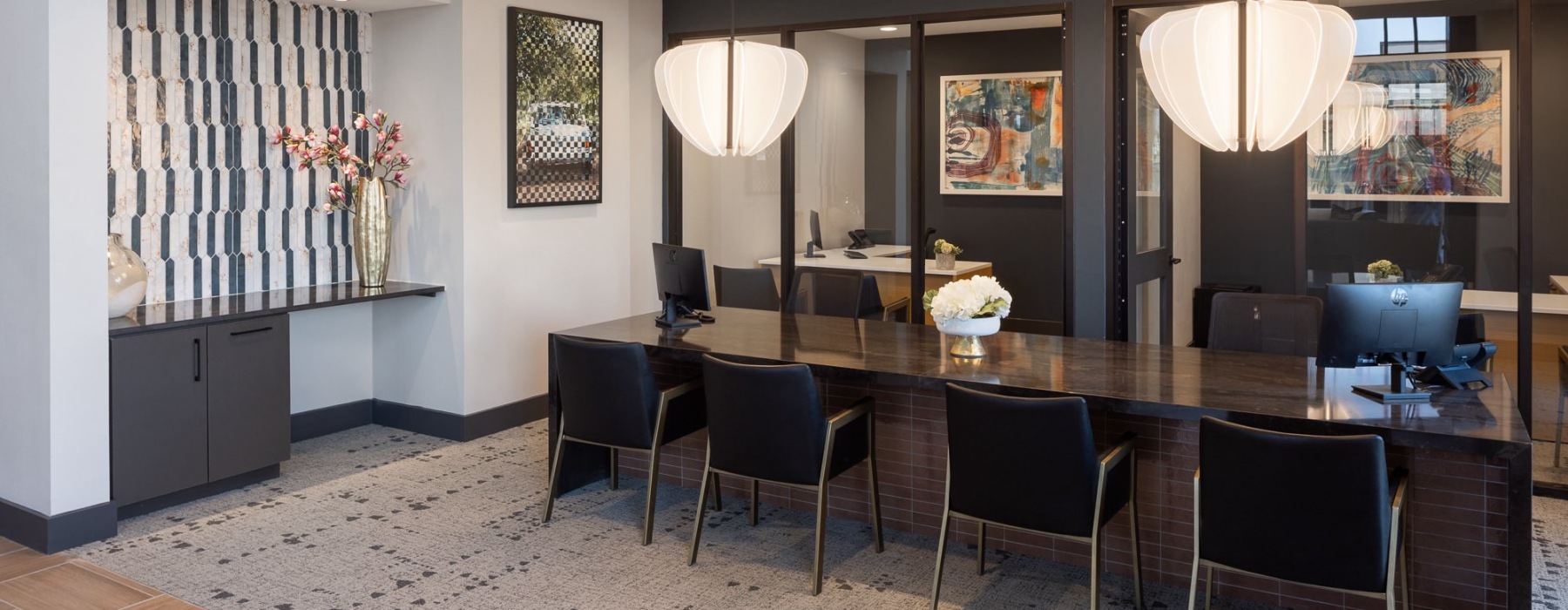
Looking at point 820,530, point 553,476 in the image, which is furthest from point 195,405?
point 820,530

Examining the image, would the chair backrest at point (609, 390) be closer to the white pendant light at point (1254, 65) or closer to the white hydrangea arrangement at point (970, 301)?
the white hydrangea arrangement at point (970, 301)

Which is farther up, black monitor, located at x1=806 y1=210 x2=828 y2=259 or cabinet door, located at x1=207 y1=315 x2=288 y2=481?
black monitor, located at x1=806 y1=210 x2=828 y2=259

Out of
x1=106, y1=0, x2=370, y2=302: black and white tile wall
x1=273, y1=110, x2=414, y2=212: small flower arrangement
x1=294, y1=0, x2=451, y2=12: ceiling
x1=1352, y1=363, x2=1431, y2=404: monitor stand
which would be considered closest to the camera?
x1=1352, y1=363, x2=1431, y2=404: monitor stand

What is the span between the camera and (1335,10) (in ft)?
11.0

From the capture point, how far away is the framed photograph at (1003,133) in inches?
235

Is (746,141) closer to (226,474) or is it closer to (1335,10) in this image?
(1335,10)

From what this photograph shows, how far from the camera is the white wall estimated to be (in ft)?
13.4

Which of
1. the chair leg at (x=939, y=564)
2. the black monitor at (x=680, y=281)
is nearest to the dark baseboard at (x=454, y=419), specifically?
the black monitor at (x=680, y=281)

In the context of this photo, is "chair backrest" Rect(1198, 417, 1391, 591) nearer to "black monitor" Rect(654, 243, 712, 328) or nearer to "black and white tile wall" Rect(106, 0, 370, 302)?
"black monitor" Rect(654, 243, 712, 328)

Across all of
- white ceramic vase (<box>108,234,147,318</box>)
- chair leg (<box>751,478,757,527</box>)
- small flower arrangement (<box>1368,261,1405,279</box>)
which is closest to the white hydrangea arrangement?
chair leg (<box>751,478,757,527</box>)

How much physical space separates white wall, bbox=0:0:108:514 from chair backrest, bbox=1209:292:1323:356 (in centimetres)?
428

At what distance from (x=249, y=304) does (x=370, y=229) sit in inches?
30.3

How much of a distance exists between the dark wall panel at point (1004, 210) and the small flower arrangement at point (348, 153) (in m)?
2.74

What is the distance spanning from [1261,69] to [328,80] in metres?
4.50
